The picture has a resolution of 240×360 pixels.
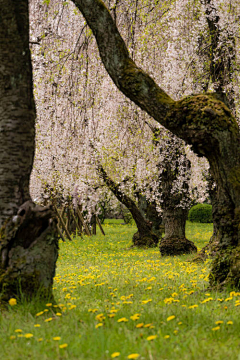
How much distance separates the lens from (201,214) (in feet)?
105

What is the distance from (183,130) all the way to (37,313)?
2.85 metres

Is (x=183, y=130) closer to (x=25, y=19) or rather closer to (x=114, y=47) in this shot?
(x=114, y=47)

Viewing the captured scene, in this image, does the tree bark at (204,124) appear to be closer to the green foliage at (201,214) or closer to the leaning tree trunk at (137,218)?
the leaning tree trunk at (137,218)

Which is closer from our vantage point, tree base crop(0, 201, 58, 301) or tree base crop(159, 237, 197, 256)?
tree base crop(0, 201, 58, 301)

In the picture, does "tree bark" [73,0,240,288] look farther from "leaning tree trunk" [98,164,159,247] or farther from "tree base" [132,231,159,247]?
"tree base" [132,231,159,247]

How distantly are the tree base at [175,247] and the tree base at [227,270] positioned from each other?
6.05 m

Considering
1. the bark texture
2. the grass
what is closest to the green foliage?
the grass

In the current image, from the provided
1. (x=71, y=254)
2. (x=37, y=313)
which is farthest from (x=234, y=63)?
(x=71, y=254)

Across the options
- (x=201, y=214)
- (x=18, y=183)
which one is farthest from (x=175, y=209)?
(x=201, y=214)

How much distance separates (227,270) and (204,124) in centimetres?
197

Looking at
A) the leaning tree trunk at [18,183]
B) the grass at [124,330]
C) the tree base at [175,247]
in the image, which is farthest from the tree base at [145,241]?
the leaning tree trunk at [18,183]

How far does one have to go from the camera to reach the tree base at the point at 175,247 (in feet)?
36.6

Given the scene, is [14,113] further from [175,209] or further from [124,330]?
[175,209]

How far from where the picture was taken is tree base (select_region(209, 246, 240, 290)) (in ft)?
15.9
